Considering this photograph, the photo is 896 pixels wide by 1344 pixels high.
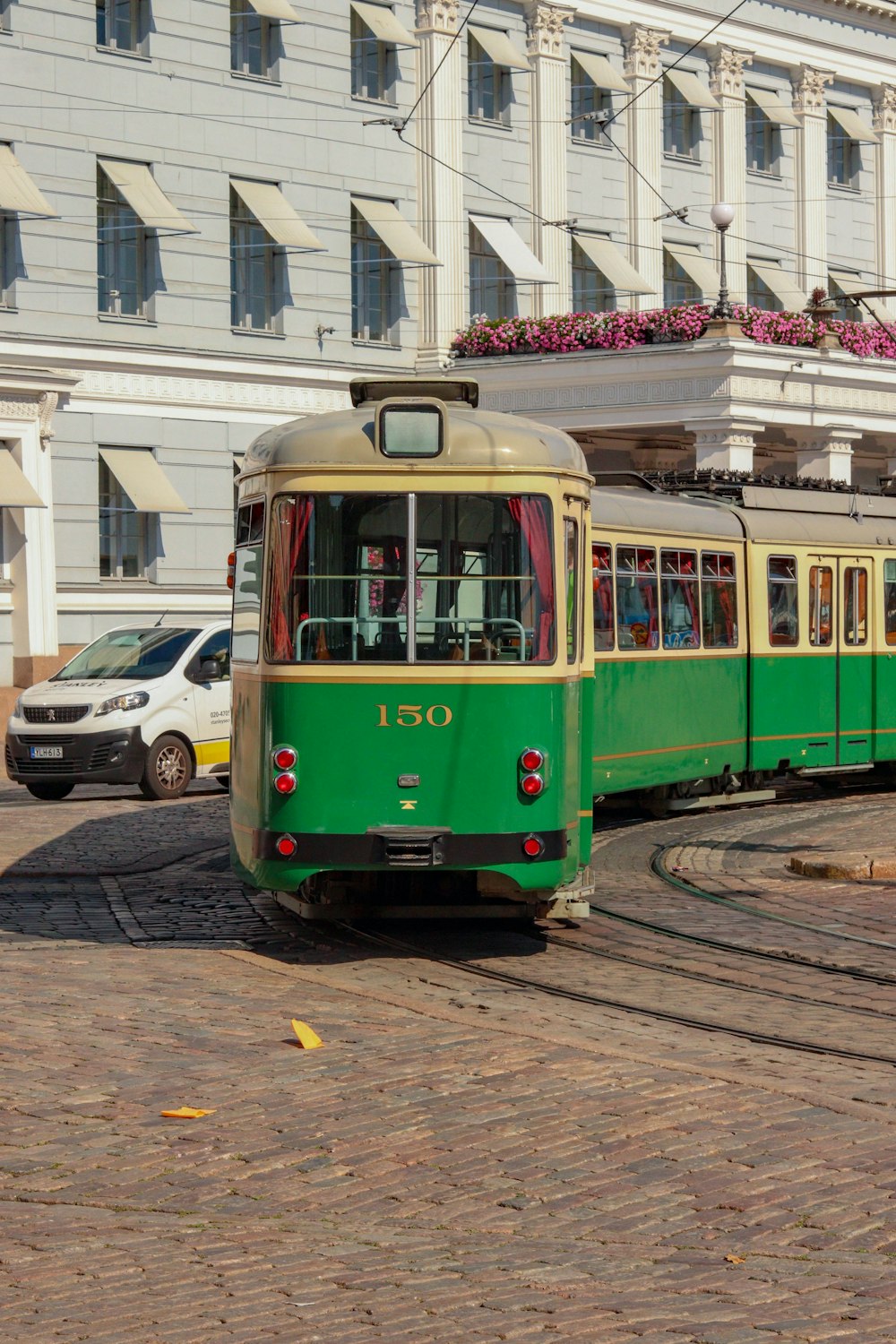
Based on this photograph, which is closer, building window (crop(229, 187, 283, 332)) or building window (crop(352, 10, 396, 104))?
building window (crop(229, 187, 283, 332))

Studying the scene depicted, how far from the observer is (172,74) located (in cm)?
3522

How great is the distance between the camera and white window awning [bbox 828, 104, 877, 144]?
46.4m

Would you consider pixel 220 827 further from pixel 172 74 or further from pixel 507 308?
pixel 507 308

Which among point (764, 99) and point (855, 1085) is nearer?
point (855, 1085)

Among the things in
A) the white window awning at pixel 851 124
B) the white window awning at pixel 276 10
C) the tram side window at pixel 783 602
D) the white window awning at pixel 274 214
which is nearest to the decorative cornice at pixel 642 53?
the white window awning at pixel 851 124

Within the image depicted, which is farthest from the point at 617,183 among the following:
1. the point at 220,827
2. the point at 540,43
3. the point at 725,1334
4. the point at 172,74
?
the point at 725,1334

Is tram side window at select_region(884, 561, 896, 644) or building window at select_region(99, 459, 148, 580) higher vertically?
building window at select_region(99, 459, 148, 580)

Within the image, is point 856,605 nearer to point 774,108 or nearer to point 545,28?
point 545,28

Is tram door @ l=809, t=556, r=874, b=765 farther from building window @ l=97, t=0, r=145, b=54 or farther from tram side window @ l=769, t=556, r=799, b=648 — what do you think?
building window @ l=97, t=0, r=145, b=54

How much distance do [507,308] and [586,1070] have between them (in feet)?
108

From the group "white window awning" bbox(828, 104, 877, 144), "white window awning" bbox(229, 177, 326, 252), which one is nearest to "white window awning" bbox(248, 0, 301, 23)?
"white window awning" bbox(229, 177, 326, 252)

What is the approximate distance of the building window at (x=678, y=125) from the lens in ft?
141

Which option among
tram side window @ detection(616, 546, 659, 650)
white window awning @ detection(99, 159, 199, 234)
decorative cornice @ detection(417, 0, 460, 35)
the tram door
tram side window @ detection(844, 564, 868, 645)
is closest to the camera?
tram side window @ detection(616, 546, 659, 650)

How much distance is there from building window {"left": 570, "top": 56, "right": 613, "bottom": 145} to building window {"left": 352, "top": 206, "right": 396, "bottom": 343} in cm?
500
